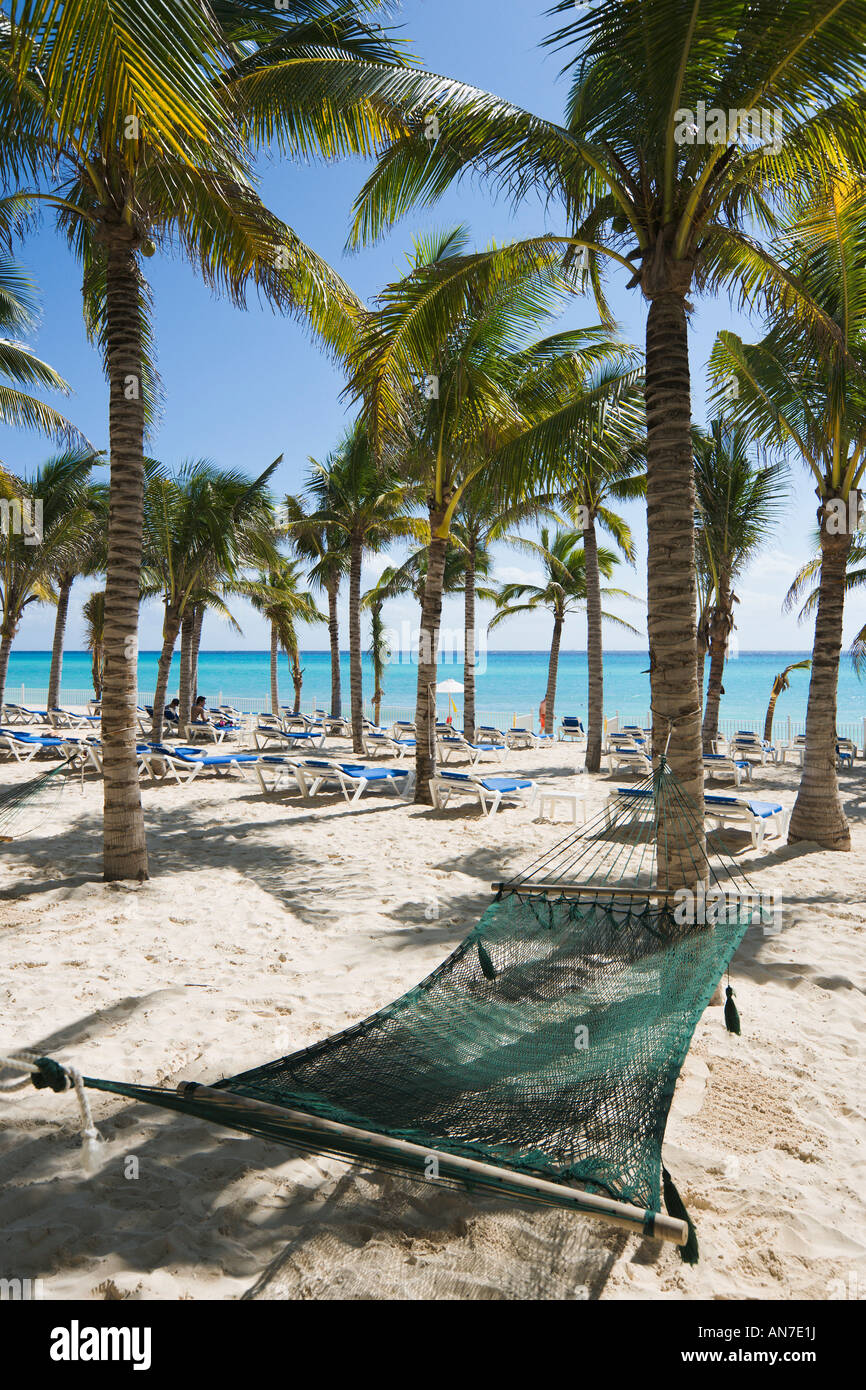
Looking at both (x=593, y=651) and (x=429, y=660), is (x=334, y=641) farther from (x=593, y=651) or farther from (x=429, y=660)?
(x=429, y=660)

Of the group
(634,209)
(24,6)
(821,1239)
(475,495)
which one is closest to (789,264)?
(634,209)

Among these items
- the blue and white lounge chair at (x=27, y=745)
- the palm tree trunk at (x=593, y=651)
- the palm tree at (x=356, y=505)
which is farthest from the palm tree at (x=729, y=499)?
the blue and white lounge chair at (x=27, y=745)

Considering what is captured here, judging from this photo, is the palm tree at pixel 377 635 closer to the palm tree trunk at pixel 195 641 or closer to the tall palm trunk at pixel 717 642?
the palm tree trunk at pixel 195 641

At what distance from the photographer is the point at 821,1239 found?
102 inches

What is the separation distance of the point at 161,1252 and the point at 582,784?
11.6 meters

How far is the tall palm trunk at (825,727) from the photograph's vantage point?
28.3ft

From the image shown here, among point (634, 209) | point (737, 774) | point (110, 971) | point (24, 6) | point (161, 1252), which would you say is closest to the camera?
point (161, 1252)

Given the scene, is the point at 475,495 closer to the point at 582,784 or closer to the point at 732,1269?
the point at 582,784

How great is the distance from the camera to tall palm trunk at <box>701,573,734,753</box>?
16078mm

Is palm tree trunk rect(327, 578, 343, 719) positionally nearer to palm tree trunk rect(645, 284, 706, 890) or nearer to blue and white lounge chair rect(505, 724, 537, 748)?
blue and white lounge chair rect(505, 724, 537, 748)

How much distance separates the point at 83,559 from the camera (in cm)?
2084

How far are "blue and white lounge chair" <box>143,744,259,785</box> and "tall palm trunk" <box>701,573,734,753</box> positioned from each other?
9.68 metres

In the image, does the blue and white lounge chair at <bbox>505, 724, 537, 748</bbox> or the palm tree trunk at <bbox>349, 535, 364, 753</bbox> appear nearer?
the palm tree trunk at <bbox>349, 535, 364, 753</bbox>

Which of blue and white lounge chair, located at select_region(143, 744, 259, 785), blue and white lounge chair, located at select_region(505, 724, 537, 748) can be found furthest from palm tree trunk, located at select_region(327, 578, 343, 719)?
blue and white lounge chair, located at select_region(143, 744, 259, 785)
